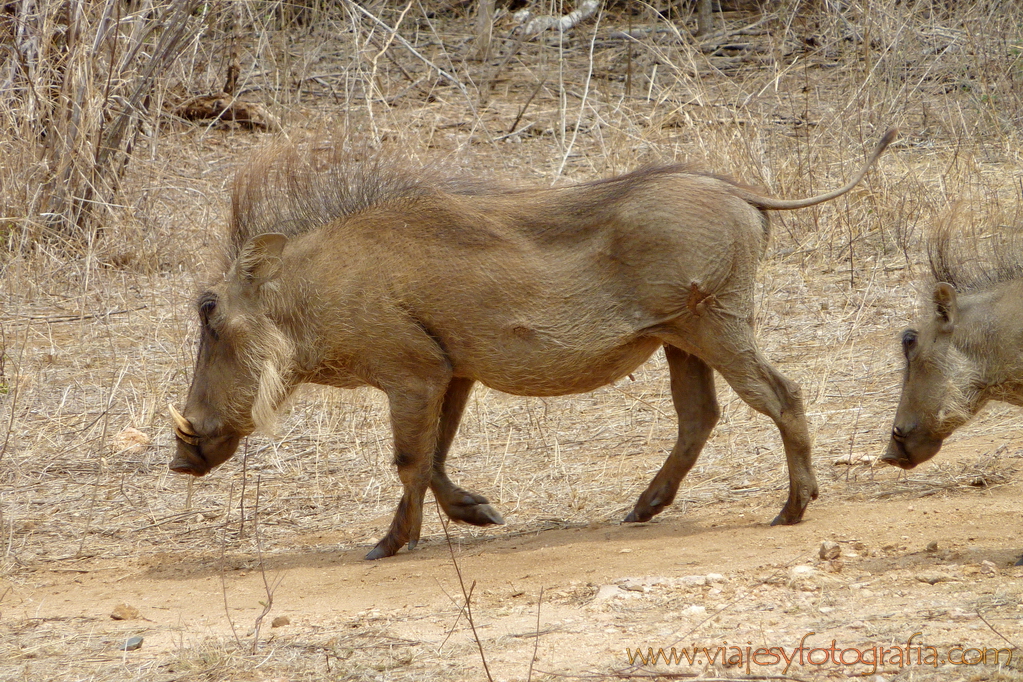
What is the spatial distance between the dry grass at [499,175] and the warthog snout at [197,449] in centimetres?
47

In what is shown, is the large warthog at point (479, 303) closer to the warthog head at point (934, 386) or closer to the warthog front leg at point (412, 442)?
the warthog front leg at point (412, 442)

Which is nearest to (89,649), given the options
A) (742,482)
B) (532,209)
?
(532,209)

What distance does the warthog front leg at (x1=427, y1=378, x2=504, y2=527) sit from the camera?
5.06 m

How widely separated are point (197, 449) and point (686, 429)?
2026mm

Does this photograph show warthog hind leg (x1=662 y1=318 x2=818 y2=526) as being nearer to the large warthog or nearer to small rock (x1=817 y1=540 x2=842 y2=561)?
the large warthog

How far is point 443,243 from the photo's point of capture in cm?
469

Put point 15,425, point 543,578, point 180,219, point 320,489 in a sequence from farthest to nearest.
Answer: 1. point 180,219
2. point 15,425
3. point 320,489
4. point 543,578

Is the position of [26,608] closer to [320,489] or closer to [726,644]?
[320,489]

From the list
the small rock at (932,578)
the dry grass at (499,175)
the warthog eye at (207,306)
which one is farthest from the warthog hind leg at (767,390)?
the warthog eye at (207,306)

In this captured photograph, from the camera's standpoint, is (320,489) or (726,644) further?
(320,489)

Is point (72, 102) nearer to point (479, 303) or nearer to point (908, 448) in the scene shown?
point (479, 303)

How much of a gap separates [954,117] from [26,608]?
25.7ft

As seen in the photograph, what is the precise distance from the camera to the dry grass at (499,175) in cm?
542

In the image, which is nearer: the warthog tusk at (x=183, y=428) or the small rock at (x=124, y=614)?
the small rock at (x=124, y=614)
